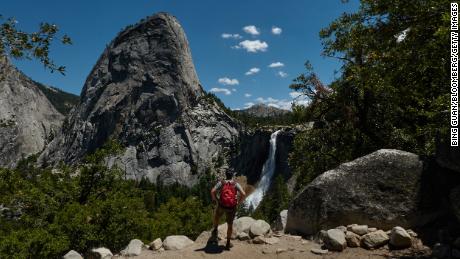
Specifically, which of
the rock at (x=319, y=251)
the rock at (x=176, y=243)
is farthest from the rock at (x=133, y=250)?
the rock at (x=319, y=251)

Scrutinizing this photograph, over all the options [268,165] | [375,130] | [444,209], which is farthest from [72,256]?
[268,165]

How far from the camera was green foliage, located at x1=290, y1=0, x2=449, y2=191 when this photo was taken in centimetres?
1133

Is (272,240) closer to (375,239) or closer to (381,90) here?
(375,239)

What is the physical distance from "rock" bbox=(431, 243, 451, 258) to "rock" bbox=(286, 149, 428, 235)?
1878 mm

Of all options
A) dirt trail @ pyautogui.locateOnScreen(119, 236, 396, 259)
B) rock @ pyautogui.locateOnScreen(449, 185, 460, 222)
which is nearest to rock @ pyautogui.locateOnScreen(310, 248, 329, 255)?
dirt trail @ pyautogui.locateOnScreen(119, 236, 396, 259)

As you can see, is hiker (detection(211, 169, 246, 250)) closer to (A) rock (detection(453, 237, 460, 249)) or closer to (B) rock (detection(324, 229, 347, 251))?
(B) rock (detection(324, 229, 347, 251))

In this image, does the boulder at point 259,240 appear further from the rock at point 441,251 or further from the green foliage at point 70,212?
the green foliage at point 70,212

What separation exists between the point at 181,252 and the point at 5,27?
892 cm

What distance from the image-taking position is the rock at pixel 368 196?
13.0 metres

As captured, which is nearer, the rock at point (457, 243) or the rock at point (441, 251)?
the rock at point (441, 251)

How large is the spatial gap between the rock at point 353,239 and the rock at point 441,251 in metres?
2.14

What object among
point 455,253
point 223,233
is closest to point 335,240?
point 455,253

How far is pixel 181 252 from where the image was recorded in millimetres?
13867

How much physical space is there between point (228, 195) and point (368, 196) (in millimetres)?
4735
